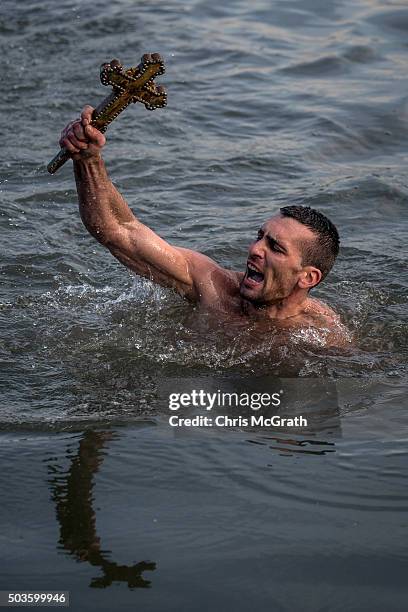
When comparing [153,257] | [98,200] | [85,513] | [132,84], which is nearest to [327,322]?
[153,257]

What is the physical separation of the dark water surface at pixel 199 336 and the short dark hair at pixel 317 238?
1.55ft

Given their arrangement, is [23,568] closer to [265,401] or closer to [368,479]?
[368,479]

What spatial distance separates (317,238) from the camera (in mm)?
6445

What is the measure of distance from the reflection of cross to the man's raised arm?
0.18 m

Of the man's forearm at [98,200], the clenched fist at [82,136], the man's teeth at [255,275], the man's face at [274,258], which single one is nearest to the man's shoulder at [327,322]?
the man's face at [274,258]

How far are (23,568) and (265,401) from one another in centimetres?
203

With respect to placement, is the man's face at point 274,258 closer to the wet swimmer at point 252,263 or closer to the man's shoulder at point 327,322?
the wet swimmer at point 252,263

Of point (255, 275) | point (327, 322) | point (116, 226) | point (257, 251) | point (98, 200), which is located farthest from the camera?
point (327, 322)

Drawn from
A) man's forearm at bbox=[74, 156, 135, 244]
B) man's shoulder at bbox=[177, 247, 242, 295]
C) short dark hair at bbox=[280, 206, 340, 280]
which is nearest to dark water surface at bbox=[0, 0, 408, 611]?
man's shoulder at bbox=[177, 247, 242, 295]

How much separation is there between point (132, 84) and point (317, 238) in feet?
6.08

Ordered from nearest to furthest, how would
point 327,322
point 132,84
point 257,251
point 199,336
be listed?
point 132,84
point 257,251
point 199,336
point 327,322

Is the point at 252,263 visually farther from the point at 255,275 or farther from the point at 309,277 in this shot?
the point at 309,277

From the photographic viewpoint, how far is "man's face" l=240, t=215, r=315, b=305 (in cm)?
634

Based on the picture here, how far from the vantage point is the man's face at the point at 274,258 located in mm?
6336
